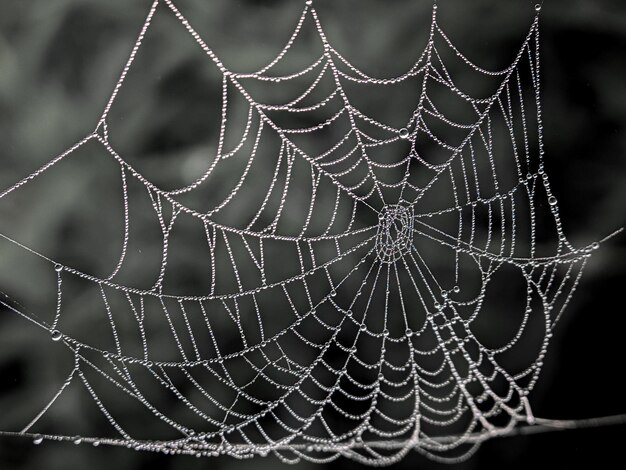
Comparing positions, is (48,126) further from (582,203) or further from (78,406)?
(582,203)

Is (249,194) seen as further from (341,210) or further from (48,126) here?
(48,126)

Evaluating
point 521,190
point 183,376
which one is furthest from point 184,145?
point 521,190

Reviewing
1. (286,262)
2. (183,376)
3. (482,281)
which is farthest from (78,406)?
(482,281)

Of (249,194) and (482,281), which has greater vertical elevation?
(249,194)

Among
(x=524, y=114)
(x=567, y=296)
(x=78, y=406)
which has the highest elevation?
(x=524, y=114)

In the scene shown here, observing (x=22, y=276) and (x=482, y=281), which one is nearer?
(x=22, y=276)

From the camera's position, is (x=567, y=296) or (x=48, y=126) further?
(x=567, y=296)
